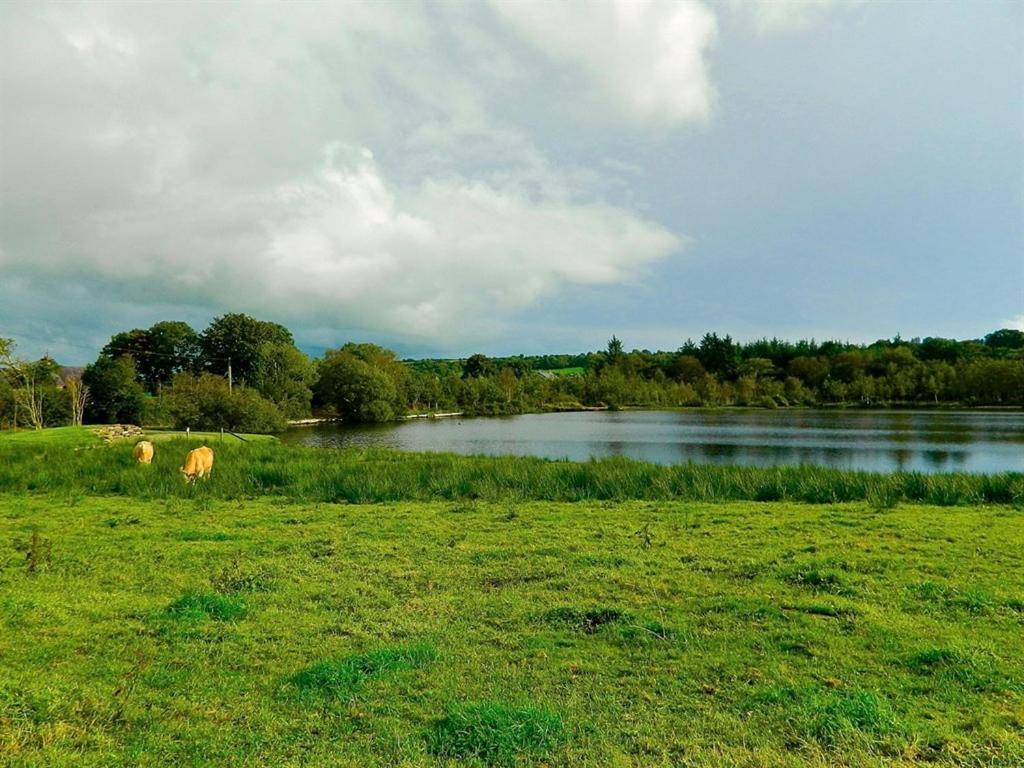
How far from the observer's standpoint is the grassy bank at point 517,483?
1247 cm

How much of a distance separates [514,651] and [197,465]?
1253 cm

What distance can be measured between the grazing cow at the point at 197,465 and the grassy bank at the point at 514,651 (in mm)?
6075

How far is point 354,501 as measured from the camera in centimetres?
1241

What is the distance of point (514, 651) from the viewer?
421 cm

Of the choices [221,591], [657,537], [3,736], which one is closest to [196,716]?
[3,736]

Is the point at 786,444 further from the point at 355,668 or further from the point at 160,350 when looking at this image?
the point at 160,350

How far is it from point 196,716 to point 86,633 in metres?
1.85

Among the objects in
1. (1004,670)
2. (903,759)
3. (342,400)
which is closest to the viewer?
(903,759)

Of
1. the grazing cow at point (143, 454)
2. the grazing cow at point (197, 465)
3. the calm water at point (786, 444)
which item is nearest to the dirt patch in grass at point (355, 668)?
the grazing cow at point (197, 465)

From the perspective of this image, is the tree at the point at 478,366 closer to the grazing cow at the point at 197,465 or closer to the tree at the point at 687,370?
the tree at the point at 687,370

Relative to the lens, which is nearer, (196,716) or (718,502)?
(196,716)

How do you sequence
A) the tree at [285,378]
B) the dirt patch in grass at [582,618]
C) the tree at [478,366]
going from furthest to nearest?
1. the tree at [478,366]
2. the tree at [285,378]
3. the dirt patch in grass at [582,618]

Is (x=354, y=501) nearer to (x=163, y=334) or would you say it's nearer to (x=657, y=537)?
(x=657, y=537)

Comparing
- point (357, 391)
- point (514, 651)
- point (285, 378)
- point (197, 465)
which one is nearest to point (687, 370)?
point (357, 391)
